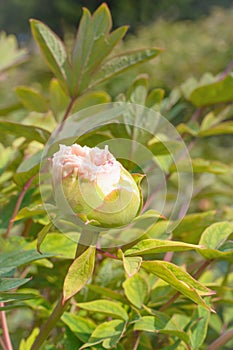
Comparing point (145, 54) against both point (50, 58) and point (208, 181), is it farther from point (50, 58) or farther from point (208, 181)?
point (208, 181)

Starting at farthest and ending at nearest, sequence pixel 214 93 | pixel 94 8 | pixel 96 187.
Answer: pixel 94 8 < pixel 214 93 < pixel 96 187

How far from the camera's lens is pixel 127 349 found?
0.45m

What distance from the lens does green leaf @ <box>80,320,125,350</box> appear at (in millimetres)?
387

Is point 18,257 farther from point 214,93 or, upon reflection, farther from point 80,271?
point 214,93

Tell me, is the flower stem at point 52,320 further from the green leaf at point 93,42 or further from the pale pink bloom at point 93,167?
the green leaf at point 93,42

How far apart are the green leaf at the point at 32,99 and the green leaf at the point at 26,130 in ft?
0.39

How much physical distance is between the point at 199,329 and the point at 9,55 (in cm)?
49

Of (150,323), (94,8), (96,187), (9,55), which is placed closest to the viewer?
(96,187)

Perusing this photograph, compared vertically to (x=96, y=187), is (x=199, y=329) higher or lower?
lower

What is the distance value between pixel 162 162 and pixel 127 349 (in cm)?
18

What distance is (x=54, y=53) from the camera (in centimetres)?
48

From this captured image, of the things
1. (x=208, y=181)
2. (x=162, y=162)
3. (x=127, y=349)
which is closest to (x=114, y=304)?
(x=127, y=349)

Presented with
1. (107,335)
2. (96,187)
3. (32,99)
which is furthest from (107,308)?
(32,99)

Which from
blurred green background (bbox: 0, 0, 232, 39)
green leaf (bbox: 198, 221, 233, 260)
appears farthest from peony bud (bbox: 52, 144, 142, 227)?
blurred green background (bbox: 0, 0, 232, 39)
